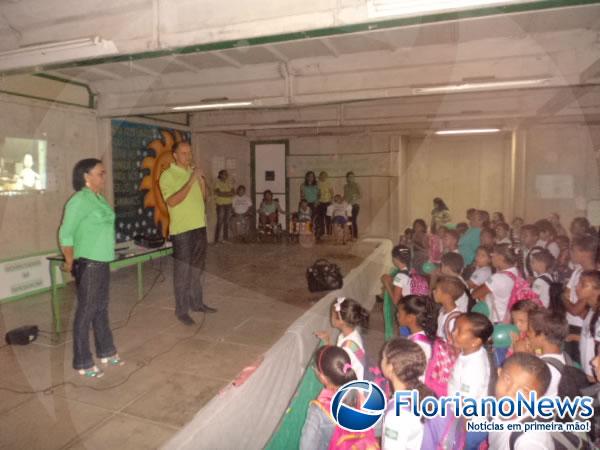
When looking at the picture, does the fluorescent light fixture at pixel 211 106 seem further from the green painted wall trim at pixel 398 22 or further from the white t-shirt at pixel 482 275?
the white t-shirt at pixel 482 275

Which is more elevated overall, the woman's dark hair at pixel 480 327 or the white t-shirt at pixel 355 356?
the woman's dark hair at pixel 480 327

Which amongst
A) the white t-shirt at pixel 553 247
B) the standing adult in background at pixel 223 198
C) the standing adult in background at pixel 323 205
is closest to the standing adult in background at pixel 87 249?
the white t-shirt at pixel 553 247

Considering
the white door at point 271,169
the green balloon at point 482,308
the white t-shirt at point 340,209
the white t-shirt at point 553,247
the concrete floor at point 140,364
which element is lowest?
the concrete floor at point 140,364

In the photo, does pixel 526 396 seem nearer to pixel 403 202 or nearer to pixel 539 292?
pixel 539 292

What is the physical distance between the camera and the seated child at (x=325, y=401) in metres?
2.05

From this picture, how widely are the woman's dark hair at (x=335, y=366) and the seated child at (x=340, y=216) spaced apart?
881 cm

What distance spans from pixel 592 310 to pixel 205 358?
3241 mm

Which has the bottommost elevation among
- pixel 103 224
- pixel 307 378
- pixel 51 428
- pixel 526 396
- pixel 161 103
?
pixel 51 428

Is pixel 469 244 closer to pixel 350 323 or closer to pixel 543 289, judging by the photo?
pixel 543 289

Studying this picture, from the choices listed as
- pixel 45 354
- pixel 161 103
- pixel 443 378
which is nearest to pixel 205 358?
pixel 45 354

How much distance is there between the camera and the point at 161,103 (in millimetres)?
6914

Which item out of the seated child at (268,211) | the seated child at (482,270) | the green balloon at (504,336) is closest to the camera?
the green balloon at (504,336)

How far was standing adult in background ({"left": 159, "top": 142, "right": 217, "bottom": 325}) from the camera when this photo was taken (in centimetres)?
432

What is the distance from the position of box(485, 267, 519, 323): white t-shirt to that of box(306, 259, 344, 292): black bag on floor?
225 cm
